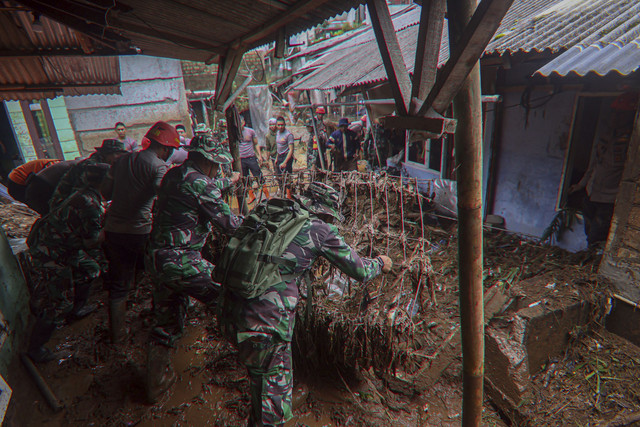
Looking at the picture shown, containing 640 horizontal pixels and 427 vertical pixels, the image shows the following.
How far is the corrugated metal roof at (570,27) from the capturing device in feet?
11.2

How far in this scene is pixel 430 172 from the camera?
6961 millimetres

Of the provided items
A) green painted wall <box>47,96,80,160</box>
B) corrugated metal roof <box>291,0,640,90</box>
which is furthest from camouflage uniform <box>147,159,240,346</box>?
green painted wall <box>47,96,80,160</box>

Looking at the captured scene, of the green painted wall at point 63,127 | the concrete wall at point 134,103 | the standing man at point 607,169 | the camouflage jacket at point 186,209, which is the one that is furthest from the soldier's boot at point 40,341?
the concrete wall at point 134,103

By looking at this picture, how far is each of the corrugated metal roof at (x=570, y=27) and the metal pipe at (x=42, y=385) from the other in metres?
5.67

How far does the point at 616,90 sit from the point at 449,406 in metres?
3.93

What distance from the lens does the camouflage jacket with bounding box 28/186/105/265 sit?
132 inches

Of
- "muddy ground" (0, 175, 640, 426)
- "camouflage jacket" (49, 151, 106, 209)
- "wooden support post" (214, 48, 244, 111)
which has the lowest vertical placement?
"muddy ground" (0, 175, 640, 426)

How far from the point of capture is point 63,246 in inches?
133

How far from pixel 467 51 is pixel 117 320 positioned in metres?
4.05

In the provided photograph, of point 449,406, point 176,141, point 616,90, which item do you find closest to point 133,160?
point 176,141

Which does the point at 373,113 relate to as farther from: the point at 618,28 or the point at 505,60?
the point at 618,28

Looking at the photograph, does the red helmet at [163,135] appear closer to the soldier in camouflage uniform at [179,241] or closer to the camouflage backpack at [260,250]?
the soldier in camouflage uniform at [179,241]

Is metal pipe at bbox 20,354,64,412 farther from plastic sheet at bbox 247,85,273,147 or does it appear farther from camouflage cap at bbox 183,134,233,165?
plastic sheet at bbox 247,85,273,147

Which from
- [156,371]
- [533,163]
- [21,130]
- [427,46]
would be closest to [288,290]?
[156,371]
